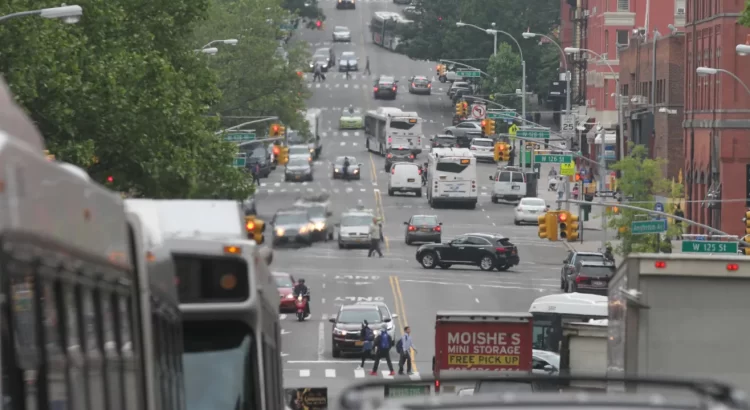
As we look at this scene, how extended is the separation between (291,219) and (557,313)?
27.6 m

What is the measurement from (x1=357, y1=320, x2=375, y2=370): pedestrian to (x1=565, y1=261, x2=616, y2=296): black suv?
1273 centimetres

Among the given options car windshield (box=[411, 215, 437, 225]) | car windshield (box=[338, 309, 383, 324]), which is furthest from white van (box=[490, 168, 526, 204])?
car windshield (box=[338, 309, 383, 324])

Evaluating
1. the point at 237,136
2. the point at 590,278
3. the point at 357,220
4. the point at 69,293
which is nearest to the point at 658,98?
the point at 357,220

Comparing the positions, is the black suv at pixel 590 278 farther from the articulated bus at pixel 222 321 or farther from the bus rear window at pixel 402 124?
the bus rear window at pixel 402 124

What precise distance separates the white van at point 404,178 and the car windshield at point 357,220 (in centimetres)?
1993

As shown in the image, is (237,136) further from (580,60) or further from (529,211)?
(580,60)

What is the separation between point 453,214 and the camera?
81.4m

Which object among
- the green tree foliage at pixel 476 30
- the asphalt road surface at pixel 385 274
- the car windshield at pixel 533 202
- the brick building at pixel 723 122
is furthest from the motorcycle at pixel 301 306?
the green tree foliage at pixel 476 30

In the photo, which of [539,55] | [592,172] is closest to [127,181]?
[592,172]

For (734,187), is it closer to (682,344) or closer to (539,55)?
(682,344)

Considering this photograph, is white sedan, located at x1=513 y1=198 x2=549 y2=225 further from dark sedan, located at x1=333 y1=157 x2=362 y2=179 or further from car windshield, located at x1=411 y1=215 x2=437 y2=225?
dark sedan, located at x1=333 y1=157 x2=362 y2=179

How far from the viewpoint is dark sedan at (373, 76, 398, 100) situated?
134m

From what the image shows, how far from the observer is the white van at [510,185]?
86.8 metres

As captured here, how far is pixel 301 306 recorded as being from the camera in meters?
47.7
